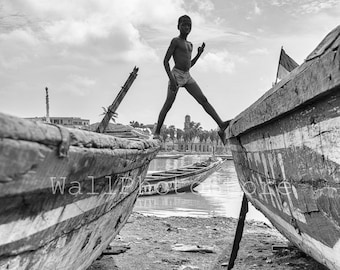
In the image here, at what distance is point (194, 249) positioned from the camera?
5.41 m

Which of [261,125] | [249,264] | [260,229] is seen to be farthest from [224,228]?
[261,125]

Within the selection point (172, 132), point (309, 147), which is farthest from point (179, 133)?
point (309, 147)

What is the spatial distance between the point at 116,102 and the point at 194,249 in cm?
241

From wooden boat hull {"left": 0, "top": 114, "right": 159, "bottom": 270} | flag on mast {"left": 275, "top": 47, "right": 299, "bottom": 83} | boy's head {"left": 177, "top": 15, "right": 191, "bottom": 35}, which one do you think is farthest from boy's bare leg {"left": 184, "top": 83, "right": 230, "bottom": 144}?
wooden boat hull {"left": 0, "top": 114, "right": 159, "bottom": 270}

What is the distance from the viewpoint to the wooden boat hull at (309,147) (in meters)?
1.40

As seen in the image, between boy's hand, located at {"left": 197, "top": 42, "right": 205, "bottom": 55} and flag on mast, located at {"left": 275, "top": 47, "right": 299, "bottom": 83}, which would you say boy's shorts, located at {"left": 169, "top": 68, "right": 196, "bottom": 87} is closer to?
boy's hand, located at {"left": 197, "top": 42, "right": 205, "bottom": 55}

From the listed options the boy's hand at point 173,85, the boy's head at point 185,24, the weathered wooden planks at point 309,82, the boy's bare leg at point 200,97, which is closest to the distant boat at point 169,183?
the boy's bare leg at point 200,97

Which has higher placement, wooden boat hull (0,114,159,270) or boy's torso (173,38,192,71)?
boy's torso (173,38,192,71)

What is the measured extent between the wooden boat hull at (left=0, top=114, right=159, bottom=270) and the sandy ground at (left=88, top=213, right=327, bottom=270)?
8.72 feet

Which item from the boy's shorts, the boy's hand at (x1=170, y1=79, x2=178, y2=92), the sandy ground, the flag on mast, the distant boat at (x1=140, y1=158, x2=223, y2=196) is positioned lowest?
the sandy ground

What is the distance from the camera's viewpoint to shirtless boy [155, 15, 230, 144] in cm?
535

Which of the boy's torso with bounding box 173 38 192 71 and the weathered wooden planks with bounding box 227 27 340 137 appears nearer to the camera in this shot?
the weathered wooden planks with bounding box 227 27 340 137

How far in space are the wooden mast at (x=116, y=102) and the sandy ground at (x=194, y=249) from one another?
5.60 feet

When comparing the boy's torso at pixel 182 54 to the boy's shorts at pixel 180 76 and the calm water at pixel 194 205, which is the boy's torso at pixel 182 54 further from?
the calm water at pixel 194 205
